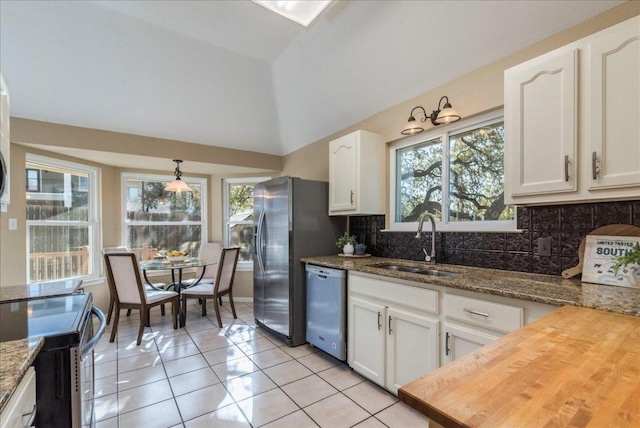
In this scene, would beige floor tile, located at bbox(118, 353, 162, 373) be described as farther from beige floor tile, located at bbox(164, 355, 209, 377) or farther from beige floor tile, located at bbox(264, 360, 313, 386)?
beige floor tile, located at bbox(264, 360, 313, 386)

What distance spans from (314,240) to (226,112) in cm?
193

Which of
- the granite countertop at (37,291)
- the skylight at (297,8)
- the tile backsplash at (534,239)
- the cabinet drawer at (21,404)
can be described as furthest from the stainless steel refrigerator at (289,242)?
the cabinet drawer at (21,404)

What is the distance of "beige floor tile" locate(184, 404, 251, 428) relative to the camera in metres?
1.79

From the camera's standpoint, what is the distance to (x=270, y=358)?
8.79 ft

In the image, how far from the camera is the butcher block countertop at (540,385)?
0.53m

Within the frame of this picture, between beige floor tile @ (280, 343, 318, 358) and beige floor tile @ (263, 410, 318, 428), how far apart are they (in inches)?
33.9

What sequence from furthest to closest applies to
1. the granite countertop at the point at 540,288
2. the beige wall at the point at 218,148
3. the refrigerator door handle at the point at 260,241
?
the refrigerator door handle at the point at 260,241
the beige wall at the point at 218,148
the granite countertop at the point at 540,288

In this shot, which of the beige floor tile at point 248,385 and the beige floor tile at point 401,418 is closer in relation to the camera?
the beige floor tile at point 401,418

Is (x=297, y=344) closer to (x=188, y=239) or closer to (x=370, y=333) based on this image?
(x=370, y=333)

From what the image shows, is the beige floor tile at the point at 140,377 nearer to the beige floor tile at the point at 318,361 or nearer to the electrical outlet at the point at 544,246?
the beige floor tile at the point at 318,361

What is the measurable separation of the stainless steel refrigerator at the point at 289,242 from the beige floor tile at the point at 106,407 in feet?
4.66

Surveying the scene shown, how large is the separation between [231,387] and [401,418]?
4.03 ft

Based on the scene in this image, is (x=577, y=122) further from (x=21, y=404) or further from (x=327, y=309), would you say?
(x=21, y=404)

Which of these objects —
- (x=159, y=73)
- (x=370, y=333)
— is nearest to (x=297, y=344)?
(x=370, y=333)
